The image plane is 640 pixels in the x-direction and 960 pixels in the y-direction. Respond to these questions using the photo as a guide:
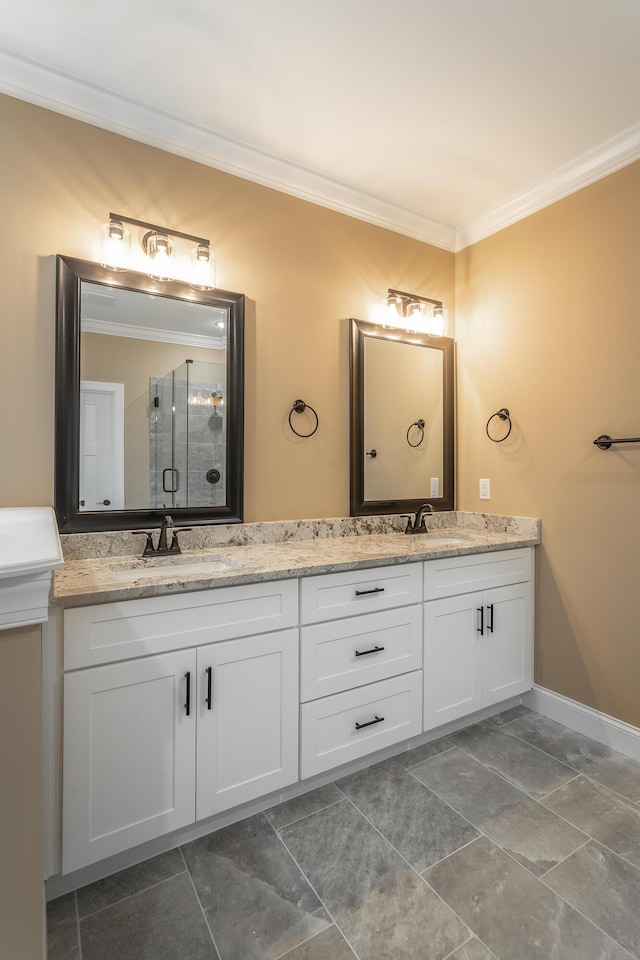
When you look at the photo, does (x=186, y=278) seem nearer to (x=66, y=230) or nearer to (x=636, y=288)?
(x=66, y=230)

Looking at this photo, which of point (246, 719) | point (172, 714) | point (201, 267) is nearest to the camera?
point (172, 714)

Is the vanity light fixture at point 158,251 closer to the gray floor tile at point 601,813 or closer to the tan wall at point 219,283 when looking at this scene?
the tan wall at point 219,283

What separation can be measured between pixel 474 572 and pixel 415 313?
1470 mm

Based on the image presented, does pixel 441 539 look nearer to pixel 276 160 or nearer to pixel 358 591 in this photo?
pixel 358 591

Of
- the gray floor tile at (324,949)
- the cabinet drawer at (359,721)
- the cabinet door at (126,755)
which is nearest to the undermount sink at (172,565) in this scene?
the cabinet door at (126,755)

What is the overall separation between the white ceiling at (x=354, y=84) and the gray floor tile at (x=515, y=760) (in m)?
2.57

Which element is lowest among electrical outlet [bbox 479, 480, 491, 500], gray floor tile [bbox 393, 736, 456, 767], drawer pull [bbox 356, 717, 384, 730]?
gray floor tile [bbox 393, 736, 456, 767]

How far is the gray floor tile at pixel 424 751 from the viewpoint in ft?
6.61

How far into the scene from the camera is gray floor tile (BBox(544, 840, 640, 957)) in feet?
4.17

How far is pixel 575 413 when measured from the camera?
7.48 ft

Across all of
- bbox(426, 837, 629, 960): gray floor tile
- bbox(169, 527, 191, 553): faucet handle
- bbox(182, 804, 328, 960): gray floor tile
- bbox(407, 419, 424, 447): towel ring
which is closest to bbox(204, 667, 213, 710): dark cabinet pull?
bbox(182, 804, 328, 960): gray floor tile

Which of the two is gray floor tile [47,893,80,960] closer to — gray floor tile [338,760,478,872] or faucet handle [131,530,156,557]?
gray floor tile [338,760,478,872]

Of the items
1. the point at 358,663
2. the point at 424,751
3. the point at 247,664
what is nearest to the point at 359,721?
the point at 358,663

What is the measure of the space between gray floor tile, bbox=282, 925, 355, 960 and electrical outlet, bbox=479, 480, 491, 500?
2044 mm
